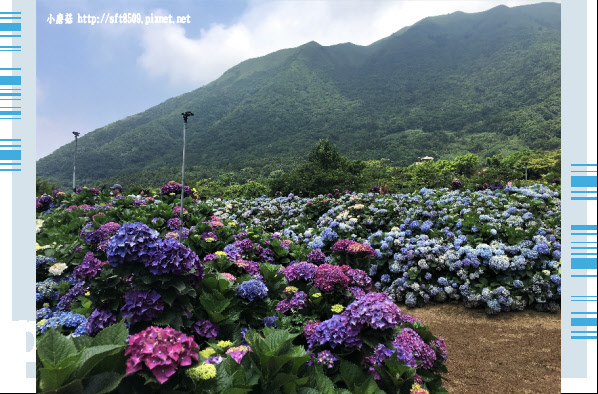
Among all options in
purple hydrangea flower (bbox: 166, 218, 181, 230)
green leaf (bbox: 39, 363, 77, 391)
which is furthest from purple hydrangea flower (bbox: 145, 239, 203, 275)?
purple hydrangea flower (bbox: 166, 218, 181, 230)

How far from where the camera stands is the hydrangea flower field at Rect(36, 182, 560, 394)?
1.22 metres

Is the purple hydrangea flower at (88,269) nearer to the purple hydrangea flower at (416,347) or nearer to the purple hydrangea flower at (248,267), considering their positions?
the purple hydrangea flower at (248,267)

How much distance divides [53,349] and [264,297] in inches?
52.7

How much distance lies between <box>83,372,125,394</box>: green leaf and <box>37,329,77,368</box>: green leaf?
13cm

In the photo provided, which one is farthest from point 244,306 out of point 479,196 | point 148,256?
point 479,196

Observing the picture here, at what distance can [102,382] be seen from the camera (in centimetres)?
114

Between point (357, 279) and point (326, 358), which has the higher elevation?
point (357, 279)

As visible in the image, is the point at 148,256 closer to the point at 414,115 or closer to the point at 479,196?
the point at 479,196

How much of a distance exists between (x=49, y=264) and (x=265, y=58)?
146 m

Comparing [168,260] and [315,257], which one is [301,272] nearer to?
[315,257]

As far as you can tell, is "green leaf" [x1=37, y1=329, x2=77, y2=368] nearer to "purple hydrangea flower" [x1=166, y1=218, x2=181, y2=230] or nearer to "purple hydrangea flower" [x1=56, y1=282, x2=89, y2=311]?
Answer: "purple hydrangea flower" [x1=56, y1=282, x2=89, y2=311]

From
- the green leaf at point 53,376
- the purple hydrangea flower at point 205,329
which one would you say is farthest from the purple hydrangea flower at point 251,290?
the green leaf at point 53,376

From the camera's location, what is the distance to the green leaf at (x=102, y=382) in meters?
1.11

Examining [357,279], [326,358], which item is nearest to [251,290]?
[326,358]
